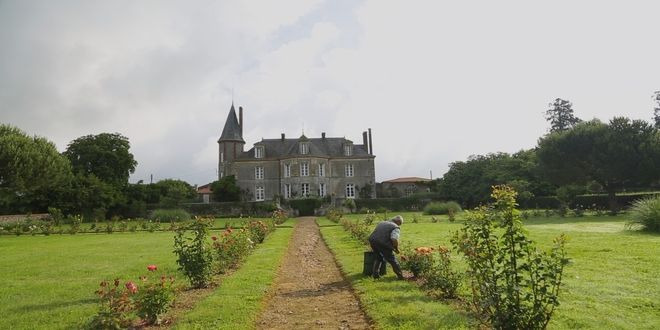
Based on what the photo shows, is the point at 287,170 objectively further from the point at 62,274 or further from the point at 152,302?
the point at 152,302

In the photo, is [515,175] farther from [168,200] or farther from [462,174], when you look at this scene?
[168,200]

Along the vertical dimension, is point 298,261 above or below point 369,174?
below

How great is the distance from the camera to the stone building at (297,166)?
53469mm

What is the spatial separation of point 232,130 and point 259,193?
340 inches

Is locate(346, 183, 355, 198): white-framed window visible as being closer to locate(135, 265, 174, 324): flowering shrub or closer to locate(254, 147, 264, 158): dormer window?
locate(254, 147, 264, 158): dormer window

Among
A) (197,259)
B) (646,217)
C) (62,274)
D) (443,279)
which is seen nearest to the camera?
(443,279)

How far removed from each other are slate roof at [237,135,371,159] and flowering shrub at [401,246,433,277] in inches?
1739

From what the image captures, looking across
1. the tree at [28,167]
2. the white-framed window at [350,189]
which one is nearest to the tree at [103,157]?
the tree at [28,167]

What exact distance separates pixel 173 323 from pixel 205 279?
2.67m

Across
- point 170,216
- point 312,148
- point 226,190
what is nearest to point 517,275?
point 170,216

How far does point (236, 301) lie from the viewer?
7980mm

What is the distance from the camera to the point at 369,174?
55.9 meters

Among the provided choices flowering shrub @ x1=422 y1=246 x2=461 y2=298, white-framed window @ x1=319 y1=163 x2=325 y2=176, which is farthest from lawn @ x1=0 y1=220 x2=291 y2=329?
white-framed window @ x1=319 y1=163 x2=325 y2=176

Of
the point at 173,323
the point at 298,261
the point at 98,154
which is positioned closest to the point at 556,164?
the point at 298,261
